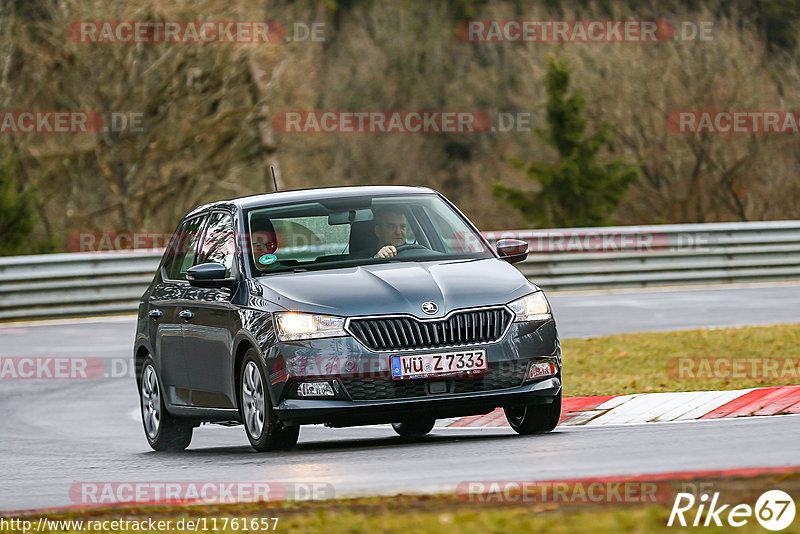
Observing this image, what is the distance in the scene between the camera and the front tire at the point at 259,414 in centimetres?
995

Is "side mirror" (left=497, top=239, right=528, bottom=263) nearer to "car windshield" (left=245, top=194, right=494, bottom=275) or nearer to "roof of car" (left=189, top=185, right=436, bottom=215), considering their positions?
"car windshield" (left=245, top=194, right=494, bottom=275)

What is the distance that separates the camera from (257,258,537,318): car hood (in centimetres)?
977

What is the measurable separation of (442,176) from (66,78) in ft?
69.3

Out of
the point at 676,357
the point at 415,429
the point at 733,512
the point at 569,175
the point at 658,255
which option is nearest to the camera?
the point at 733,512

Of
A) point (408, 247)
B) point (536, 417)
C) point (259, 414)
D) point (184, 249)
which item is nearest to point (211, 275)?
point (259, 414)

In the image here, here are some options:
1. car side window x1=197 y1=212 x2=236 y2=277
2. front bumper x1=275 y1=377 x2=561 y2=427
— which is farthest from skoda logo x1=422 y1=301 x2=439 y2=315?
car side window x1=197 y1=212 x2=236 y2=277

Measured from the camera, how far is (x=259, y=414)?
1014cm

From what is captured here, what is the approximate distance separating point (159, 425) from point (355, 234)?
226 cm

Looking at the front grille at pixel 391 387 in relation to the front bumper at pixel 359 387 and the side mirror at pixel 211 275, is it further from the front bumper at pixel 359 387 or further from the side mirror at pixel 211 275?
the side mirror at pixel 211 275

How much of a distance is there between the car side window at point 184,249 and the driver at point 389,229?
5.30 ft

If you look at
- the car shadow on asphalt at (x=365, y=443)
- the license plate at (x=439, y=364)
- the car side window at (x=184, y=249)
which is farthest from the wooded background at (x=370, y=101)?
the license plate at (x=439, y=364)

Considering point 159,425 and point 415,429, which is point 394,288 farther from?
point 159,425

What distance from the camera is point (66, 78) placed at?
37.2 meters

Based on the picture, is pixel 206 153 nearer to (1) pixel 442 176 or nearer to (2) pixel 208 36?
(2) pixel 208 36
